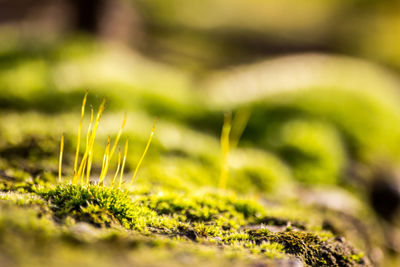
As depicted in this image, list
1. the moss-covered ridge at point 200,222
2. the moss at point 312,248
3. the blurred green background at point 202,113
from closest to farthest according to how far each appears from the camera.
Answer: the moss-covered ridge at point 200,222 < the moss at point 312,248 < the blurred green background at point 202,113

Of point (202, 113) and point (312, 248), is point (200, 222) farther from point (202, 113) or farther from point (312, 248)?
point (202, 113)

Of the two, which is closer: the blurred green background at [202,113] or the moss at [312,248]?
the moss at [312,248]

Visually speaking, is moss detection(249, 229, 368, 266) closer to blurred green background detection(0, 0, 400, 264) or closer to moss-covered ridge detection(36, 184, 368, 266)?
moss-covered ridge detection(36, 184, 368, 266)

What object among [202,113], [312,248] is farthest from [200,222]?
[202,113]

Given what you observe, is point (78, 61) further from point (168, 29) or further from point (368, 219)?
point (168, 29)

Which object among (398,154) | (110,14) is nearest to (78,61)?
(110,14)

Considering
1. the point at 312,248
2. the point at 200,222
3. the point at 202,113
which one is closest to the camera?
the point at 312,248

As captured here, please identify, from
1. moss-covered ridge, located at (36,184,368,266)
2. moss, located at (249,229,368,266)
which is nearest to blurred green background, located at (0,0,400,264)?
moss-covered ridge, located at (36,184,368,266)

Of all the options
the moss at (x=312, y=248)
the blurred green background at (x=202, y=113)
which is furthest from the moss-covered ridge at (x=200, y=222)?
the blurred green background at (x=202, y=113)

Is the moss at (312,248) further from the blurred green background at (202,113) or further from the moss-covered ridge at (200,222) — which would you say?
the blurred green background at (202,113)
